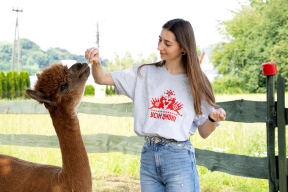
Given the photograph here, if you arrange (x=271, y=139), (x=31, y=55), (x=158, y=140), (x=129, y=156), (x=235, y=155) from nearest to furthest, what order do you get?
(x=158, y=140) < (x=271, y=139) < (x=235, y=155) < (x=129, y=156) < (x=31, y=55)

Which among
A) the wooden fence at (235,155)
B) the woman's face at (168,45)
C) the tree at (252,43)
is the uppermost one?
the tree at (252,43)

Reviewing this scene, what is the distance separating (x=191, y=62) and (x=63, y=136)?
3.29 feet

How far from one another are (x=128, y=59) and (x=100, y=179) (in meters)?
58.3

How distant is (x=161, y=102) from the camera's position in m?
2.28

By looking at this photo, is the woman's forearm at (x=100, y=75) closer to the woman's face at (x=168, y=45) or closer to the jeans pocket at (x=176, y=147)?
the woman's face at (x=168, y=45)

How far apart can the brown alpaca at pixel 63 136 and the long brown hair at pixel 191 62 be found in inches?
27.9

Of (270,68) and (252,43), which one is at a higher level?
(252,43)

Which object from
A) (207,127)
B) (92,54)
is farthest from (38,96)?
(207,127)

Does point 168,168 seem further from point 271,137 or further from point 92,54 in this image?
point 271,137

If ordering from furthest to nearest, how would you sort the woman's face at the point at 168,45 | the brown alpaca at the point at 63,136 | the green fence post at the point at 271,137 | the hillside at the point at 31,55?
1. the hillside at the point at 31,55
2. the green fence post at the point at 271,137
3. the woman's face at the point at 168,45
4. the brown alpaca at the point at 63,136

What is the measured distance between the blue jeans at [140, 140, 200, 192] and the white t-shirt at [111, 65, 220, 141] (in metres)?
0.08

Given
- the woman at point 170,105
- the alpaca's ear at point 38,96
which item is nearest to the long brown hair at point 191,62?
the woman at point 170,105

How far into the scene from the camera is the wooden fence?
3.54 meters

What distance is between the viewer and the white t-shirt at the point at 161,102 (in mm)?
2219
